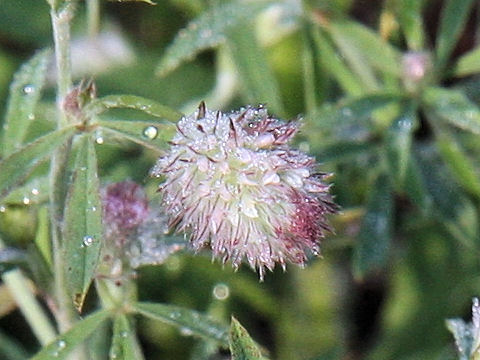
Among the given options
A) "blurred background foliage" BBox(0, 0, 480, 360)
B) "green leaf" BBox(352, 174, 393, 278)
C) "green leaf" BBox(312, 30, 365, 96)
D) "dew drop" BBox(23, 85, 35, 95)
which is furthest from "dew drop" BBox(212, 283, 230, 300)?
"dew drop" BBox(23, 85, 35, 95)

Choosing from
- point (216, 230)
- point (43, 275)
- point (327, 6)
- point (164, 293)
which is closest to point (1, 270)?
point (43, 275)

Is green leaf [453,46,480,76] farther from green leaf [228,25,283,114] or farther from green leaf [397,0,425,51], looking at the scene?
green leaf [228,25,283,114]

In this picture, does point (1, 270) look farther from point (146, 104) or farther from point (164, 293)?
point (164, 293)

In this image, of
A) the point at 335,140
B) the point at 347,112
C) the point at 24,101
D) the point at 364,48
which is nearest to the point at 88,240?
the point at 24,101

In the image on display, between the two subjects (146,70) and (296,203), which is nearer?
(296,203)

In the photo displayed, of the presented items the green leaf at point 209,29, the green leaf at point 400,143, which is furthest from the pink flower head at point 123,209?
the green leaf at point 400,143

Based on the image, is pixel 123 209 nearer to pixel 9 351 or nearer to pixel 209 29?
pixel 9 351
